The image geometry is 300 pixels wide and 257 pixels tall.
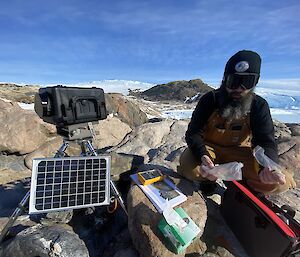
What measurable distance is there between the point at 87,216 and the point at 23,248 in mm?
1064

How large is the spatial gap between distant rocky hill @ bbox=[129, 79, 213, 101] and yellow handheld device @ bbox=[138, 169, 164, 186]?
6019 centimetres

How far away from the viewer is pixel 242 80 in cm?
397

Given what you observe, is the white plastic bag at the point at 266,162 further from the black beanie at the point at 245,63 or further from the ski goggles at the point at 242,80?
the black beanie at the point at 245,63

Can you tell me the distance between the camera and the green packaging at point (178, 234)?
3109 mm

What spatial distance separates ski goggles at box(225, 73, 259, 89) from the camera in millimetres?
3939

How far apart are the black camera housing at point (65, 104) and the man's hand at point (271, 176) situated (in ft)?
7.56

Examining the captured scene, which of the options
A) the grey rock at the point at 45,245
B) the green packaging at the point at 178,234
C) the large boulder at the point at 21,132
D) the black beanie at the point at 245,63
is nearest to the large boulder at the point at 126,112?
the large boulder at the point at 21,132

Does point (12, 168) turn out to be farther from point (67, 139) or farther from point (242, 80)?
point (242, 80)

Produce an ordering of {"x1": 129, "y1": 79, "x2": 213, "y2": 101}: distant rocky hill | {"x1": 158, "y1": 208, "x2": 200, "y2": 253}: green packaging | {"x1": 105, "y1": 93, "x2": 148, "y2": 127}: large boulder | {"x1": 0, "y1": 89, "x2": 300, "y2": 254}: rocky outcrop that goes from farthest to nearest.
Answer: {"x1": 129, "y1": 79, "x2": 213, "y2": 101}: distant rocky hill
{"x1": 105, "y1": 93, "x2": 148, "y2": 127}: large boulder
{"x1": 0, "y1": 89, "x2": 300, "y2": 254}: rocky outcrop
{"x1": 158, "y1": 208, "x2": 200, "y2": 253}: green packaging

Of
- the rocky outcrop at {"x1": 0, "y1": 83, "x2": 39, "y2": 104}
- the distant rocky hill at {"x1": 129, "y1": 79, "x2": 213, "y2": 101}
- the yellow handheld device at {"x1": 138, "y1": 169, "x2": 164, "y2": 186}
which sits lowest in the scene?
the distant rocky hill at {"x1": 129, "y1": 79, "x2": 213, "y2": 101}

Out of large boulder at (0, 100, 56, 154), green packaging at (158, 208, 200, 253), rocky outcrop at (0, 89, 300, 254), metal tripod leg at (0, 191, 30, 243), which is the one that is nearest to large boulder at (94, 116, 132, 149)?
rocky outcrop at (0, 89, 300, 254)

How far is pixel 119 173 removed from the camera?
4762 millimetres

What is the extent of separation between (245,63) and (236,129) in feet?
3.46

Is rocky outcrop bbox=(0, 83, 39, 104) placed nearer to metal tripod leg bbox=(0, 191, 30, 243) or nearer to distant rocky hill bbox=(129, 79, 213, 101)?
metal tripod leg bbox=(0, 191, 30, 243)
